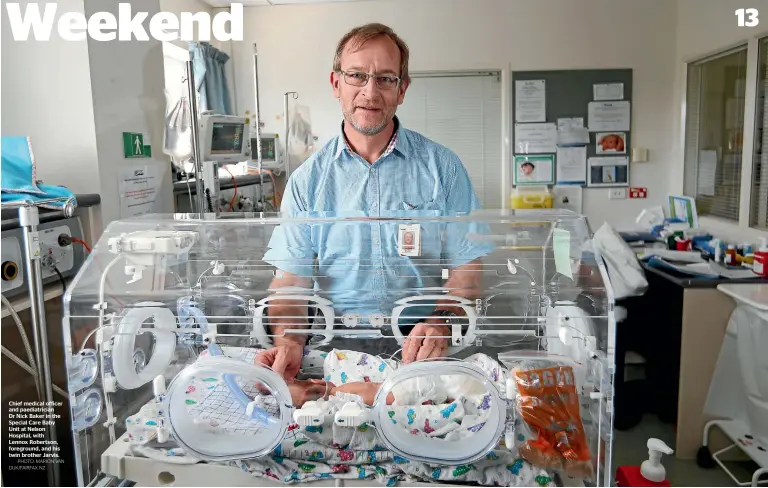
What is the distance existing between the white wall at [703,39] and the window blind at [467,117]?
1.07 meters

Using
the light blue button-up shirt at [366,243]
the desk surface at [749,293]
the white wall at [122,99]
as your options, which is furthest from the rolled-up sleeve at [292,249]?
the desk surface at [749,293]

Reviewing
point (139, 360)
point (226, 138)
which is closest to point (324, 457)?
point (139, 360)

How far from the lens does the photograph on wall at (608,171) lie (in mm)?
3658

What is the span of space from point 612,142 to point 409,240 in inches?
115

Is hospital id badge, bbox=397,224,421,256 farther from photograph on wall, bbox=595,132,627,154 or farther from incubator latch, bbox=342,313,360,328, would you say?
photograph on wall, bbox=595,132,627,154

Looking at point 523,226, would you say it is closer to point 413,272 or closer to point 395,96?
point 413,272

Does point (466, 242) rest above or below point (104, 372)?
above

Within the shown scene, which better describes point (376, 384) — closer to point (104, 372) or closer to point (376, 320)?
point (376, 320)

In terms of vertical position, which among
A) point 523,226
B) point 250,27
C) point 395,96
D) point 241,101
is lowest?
point 523,226

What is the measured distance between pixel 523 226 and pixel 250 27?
3.08 meters

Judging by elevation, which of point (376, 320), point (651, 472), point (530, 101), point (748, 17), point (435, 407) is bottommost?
point (651, 472)

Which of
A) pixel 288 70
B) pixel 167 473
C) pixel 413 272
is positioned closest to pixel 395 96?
pixel 413 272

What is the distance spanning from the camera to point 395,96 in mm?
1355

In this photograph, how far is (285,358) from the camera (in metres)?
1.04
